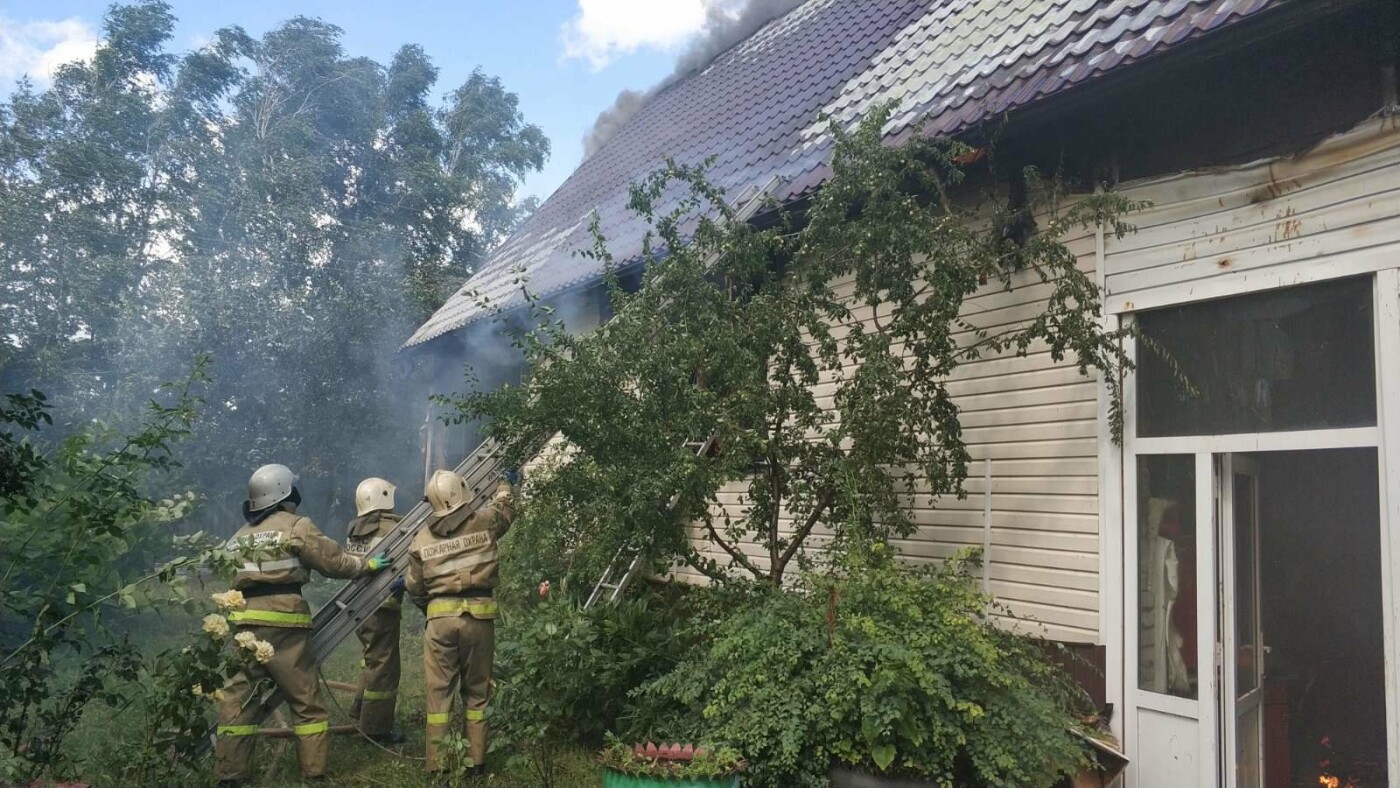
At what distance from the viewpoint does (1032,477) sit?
5.48m

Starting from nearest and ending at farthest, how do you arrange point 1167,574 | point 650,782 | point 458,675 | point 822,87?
point 650,782 → point 1167,574 → point 458,675 → point 822,87

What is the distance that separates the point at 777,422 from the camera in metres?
5.67

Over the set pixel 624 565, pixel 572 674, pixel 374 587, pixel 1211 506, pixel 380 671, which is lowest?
pixel 380 671

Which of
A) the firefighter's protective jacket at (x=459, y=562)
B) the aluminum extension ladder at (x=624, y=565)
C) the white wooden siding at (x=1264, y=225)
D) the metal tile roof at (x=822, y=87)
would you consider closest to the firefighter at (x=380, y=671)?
the firefighter's protective jacket at (x=459, y=562)

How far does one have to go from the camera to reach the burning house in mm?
4191

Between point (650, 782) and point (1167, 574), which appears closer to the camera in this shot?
point (650, 782)

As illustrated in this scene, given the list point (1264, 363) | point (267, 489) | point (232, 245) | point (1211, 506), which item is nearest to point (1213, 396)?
point (1264, 363)

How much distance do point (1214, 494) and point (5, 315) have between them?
14.9 metres

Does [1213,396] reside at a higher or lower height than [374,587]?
higher

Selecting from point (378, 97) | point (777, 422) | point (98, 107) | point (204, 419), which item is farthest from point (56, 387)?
point (777, 422)

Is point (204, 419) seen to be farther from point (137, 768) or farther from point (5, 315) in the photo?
point (137, 768)

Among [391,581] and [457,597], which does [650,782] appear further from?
[391,581]

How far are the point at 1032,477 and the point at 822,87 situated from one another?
4950 mm

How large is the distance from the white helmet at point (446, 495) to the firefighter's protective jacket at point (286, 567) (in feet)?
2.35
